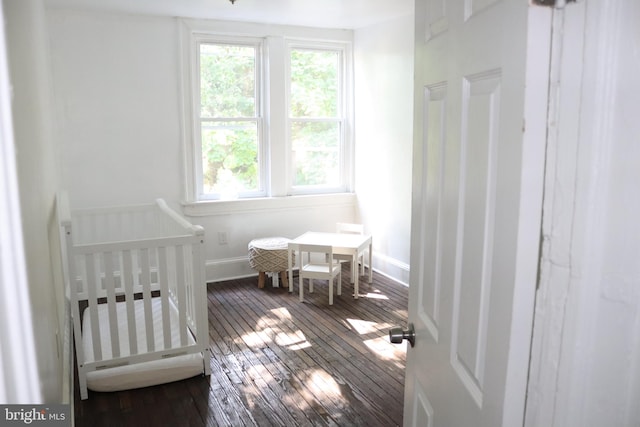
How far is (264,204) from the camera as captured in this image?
4918mm

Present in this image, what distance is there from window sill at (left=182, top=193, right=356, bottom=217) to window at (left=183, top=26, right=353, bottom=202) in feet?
0.31

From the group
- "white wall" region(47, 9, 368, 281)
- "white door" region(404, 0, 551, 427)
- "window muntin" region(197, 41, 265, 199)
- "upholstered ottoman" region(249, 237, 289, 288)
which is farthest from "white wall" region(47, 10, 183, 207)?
"white door" region(404, 0, 551, 427)

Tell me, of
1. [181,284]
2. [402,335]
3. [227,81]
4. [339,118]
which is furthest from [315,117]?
[402,335]

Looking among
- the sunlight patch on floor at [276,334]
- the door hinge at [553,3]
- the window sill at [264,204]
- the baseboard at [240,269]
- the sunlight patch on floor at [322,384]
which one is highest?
the door hinge at [553,3]

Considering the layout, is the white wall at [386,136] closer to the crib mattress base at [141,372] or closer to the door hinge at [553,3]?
the crib mattress base at [141,372]

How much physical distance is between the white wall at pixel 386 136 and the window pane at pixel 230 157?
3.64 ft

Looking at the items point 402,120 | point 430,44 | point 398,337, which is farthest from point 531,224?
point 402,120

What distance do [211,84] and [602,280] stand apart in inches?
174

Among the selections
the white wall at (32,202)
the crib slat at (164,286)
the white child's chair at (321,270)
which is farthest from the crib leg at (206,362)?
the white child's chair at (321,270)

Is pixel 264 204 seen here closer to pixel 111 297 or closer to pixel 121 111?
pixel 121 111

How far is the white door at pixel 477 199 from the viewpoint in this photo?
0.70 m

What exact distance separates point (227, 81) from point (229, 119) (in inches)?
13.9

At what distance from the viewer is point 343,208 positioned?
17.5 ft

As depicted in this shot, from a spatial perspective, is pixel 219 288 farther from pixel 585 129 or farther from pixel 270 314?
pixel 585 129
